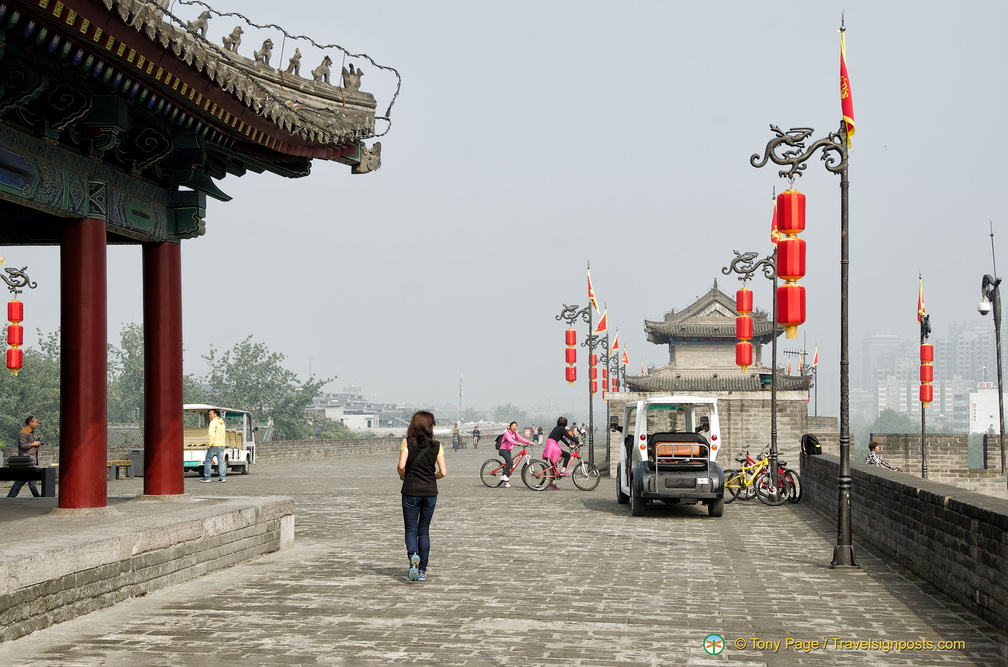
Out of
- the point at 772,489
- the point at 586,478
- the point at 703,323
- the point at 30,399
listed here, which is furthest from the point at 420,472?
the point at 30,399

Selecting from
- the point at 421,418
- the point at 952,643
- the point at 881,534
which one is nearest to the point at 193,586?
the point at 421,418

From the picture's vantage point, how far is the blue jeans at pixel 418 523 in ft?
33.1

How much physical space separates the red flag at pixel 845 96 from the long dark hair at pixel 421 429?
227 inches

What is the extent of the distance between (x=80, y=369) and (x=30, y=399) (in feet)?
199

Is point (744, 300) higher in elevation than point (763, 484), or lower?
higher

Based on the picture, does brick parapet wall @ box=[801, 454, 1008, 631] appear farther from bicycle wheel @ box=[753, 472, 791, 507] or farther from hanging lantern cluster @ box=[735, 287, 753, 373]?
hanging lantern cluster @ box=[735, 287, 753, 373]

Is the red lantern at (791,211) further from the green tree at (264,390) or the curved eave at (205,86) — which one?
the green tree at (264,390)

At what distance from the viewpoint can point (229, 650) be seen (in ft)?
23.5

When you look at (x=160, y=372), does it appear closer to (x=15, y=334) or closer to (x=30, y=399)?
(x=15, y=334)

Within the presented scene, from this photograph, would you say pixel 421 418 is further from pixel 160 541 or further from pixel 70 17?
pixel 70 17

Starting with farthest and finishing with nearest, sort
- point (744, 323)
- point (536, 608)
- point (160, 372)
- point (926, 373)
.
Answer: point (926, 373), point (744, 323), point (160, 372), point (536, 608)

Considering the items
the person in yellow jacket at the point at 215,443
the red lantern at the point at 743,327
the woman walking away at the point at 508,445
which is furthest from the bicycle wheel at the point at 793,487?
the person in yellow jacket at the point at 215,443

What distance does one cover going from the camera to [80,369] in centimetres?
1040

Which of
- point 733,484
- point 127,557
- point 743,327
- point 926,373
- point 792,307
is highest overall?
→ point 743,327
